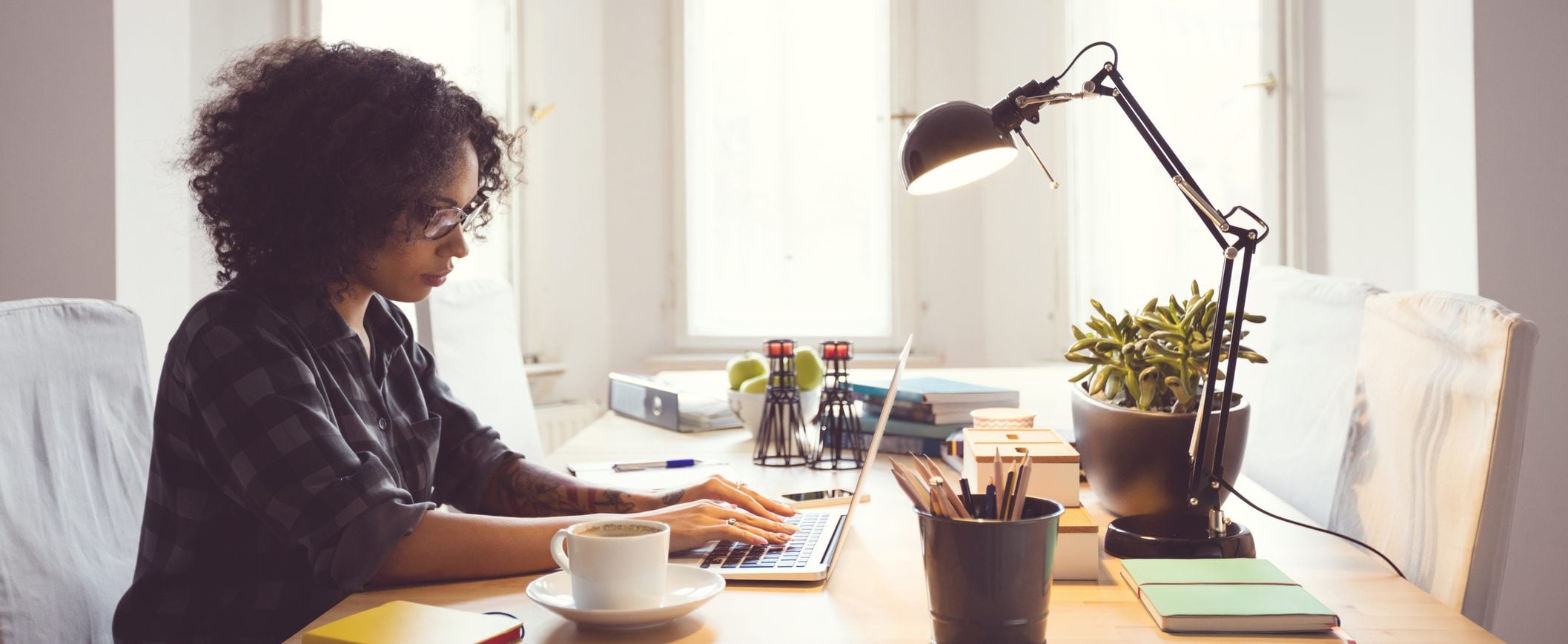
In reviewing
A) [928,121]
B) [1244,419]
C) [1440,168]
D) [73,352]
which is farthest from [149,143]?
[1440,168]

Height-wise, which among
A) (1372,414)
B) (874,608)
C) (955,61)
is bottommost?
(874,608)

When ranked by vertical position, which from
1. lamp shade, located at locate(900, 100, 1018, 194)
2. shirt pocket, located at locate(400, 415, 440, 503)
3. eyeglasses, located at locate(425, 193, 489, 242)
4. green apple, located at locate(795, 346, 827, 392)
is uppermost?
lamp shade, located at locate(900, 100, 1018, 194)

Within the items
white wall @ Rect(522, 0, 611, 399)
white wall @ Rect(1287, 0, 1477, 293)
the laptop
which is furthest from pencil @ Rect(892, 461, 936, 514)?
white wall @ Rect(522, 0, 611, 399)

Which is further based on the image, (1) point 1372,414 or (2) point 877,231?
(2) point 877,231

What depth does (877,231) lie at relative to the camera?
3998 mm

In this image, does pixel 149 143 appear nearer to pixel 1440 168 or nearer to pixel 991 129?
pixel 991 129

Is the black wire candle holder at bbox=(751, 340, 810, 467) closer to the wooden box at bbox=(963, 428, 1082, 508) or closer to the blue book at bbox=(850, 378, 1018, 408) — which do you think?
the blue book at bbox=(850, 378, 1018, 408)

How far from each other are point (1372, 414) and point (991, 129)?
2.07ft

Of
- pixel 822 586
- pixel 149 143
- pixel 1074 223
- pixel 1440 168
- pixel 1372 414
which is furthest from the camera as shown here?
pixel 1074 223

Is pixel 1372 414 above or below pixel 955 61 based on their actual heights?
below

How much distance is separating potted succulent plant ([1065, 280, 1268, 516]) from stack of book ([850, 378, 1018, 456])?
46 cm

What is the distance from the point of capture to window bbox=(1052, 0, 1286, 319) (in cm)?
361

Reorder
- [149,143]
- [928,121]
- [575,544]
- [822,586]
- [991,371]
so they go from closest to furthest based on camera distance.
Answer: [575,544], [822,586], [928,121], [149,143], [991,371]

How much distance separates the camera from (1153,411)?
45.4 inches
